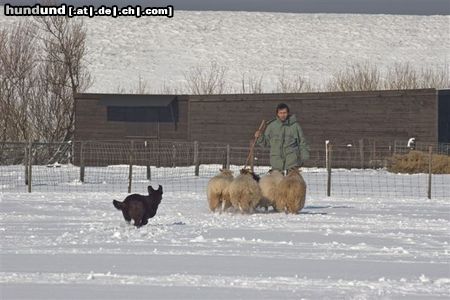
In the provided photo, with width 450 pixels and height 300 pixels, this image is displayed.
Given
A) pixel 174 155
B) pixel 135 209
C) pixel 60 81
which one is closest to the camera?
pixel 135 209

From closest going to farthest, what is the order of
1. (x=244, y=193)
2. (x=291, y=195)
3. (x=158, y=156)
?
(x=244, y=193), (x=291, y=195), (x=158, y=156)

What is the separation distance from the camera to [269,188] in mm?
19500

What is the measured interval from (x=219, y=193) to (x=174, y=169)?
19349 mm

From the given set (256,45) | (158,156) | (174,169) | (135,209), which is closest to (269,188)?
(135,209)

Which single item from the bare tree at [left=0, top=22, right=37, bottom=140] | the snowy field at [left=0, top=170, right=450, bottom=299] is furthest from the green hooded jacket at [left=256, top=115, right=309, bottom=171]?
the bare tree at [left=0, top=22, right=37, bottom=140]

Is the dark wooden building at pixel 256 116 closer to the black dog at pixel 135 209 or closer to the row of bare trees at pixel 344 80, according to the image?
the row of bare trees at pixel 344 80

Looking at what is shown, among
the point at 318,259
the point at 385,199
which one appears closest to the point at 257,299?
the point at 318,259

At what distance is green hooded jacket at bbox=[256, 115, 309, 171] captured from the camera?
2056 centimetres

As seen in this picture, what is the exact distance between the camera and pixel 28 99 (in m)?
51.9

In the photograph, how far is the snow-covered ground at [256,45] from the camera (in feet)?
307

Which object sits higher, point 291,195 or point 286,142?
point 286,142

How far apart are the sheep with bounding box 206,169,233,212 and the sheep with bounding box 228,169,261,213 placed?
19 cm

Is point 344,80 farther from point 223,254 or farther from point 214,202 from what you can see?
point 223,254

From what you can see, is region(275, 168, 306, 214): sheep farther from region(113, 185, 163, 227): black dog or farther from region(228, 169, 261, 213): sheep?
region(113, 185, 163, 227): black dog
